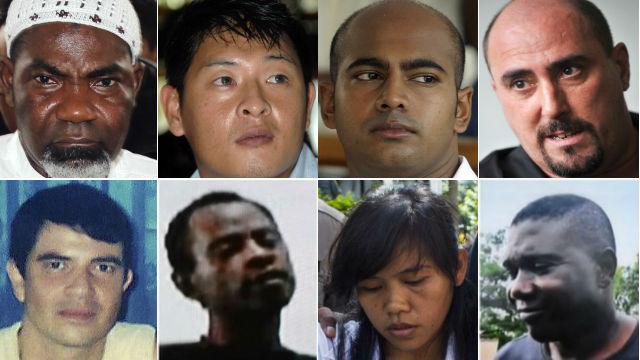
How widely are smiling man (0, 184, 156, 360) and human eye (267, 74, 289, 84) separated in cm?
61

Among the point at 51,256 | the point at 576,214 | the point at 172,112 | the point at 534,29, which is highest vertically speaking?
the point at 534,29

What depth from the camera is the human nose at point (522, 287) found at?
4.66 m

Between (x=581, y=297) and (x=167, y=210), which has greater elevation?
(x=167, y=210)

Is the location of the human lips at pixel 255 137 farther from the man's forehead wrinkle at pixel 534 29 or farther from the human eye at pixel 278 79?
the man's forehead wrinkle at pixel 534 29

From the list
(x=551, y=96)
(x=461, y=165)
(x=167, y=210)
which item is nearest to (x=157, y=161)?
(x=167, y=210)

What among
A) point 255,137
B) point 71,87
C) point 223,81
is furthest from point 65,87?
point 255,137

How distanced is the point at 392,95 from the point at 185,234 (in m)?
0.76

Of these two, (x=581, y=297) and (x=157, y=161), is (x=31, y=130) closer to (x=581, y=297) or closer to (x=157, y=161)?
(x=157, y=161)

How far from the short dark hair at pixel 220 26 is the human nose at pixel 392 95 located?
27cm

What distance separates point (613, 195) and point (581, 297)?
33 centimetres

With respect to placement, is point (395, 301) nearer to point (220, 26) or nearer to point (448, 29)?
point (448, 29)

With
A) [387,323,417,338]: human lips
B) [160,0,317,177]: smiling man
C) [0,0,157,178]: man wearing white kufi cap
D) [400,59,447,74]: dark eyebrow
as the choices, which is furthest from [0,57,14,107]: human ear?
[387,323,417,338]: human lips

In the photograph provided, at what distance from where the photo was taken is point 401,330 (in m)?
4.64

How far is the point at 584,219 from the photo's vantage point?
4.68 meters
